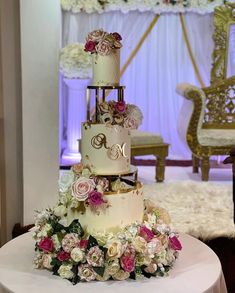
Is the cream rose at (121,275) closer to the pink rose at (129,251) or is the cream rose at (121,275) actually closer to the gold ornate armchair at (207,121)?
the pink rose at (129,251)

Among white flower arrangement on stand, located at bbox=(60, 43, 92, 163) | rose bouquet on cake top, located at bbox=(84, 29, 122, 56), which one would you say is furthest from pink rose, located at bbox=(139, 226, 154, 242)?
white flower arrangement on stand, located at bbox=(60, 43, 92, 163)

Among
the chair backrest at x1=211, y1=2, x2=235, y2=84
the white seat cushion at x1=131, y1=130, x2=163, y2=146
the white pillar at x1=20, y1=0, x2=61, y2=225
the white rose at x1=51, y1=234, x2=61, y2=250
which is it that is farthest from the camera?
the chair backrest at x1=211, y1=2, x2=235, y2=84

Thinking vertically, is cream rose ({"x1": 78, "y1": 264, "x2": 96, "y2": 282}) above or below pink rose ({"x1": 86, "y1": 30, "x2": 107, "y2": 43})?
below

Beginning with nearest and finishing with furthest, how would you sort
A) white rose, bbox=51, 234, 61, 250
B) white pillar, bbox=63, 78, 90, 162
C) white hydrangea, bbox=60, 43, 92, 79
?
white rose, bbox=51, 234, 61, 250, white hydrangea, bbox=60, 43, 92, 79, white pillar, bbox=63, 78, 90, 162

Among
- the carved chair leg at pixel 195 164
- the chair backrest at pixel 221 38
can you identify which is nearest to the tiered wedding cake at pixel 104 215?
the carved chair leg at pixel 195 164

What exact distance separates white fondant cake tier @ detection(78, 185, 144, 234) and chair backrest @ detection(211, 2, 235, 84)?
194 inches

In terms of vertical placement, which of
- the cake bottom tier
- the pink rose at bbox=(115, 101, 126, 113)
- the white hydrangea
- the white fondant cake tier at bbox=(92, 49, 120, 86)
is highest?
the white hydrangea

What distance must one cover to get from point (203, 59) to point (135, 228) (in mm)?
5260

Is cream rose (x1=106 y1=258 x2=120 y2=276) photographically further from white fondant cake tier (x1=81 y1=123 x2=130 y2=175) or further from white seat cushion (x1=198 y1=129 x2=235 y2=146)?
white seat cushion (x1=198 y1=129 x2=235 y2=146)

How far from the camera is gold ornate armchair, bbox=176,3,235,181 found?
18.2 ft

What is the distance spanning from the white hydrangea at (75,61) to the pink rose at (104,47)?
3753mm

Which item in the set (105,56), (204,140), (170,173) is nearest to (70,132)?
(170,173)

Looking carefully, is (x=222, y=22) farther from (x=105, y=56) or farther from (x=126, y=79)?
(x=105, y=56)

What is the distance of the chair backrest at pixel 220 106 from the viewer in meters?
5.96
